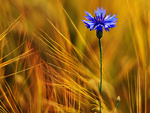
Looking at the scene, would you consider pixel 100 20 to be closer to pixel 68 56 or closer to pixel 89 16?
pixel 89 16

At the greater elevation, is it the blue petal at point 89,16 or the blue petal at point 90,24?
the blue petal at point 89,16

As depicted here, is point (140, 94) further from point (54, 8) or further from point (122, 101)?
point (54, 8)

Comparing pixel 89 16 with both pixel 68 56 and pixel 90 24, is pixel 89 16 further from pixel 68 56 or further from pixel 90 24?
pixel 68 56

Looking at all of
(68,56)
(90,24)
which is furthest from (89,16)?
(68,56)

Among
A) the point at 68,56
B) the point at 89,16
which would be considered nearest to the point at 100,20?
the point at 89,16

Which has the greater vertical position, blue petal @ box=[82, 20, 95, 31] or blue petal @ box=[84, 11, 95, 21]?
blue petal @ box=[84, 11, 95, 21]

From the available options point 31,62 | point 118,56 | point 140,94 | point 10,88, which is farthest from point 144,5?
point 10,88

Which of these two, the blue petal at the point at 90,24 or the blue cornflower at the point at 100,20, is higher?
the blue cornflower at the point at 100,20

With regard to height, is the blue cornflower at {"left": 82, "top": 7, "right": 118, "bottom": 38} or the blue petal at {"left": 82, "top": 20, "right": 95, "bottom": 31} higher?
the blue cornflower at {"left": 82, "top": 7, "right": 118, "bottom": 38}
